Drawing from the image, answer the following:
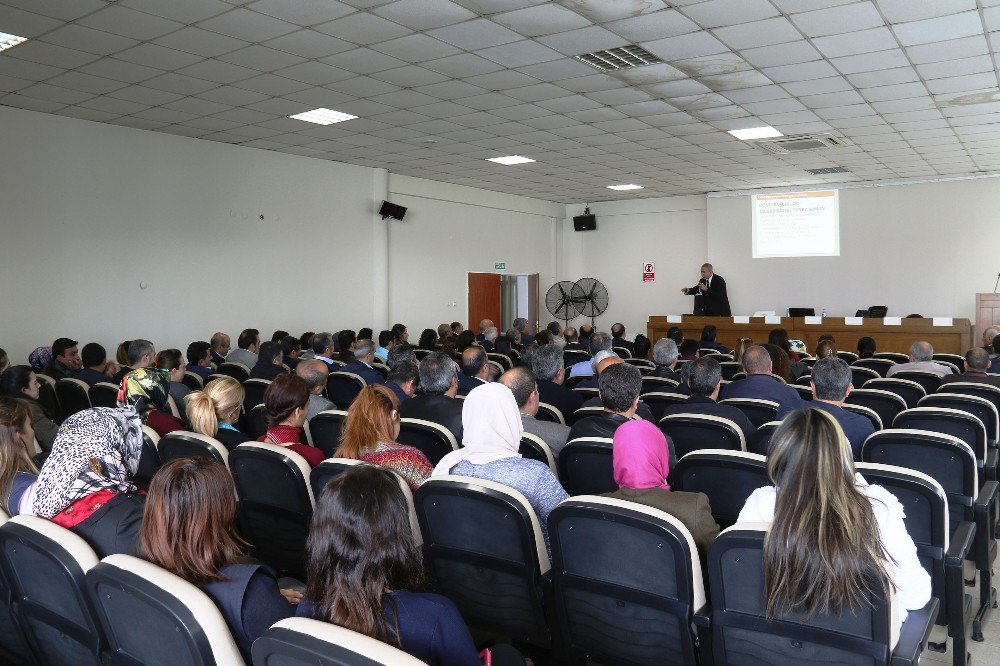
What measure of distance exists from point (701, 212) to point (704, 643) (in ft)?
47.7

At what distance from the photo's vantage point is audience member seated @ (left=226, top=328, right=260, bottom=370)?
804cm

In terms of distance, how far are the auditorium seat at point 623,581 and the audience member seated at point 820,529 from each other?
264 mm

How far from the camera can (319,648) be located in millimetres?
1268

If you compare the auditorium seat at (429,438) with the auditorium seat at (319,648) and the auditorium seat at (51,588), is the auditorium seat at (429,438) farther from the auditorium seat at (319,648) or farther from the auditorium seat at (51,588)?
the auditorium seat at (319,648)

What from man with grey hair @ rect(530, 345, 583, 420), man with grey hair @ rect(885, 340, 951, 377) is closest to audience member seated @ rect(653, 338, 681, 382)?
man with grey hair @ rect(530, 345, 583, 420)

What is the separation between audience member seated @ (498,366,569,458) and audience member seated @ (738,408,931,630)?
6.31 ft

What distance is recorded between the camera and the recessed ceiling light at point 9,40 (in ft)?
19.8

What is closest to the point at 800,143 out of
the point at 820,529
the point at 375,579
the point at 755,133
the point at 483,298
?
the point at 755,133

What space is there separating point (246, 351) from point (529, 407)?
5.06 m

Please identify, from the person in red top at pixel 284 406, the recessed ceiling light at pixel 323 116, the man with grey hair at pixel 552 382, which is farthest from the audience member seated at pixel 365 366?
the recessed ceiling light at pixel 323 116

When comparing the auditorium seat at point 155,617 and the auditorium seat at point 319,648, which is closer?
the auditorium seat at point 319,648

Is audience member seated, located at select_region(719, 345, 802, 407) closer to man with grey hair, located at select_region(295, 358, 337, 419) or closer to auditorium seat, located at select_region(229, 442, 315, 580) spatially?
man with grey hair, located at select_region(295, 358, 337, 419)

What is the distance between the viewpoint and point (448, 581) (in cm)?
271

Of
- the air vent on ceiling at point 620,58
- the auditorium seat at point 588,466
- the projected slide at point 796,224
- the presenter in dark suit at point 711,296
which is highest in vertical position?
the air vent on ceiling at point 620,58
